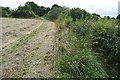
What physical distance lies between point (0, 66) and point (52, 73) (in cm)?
148

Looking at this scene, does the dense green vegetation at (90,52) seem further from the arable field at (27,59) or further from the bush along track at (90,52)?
the arable field at (27,59)

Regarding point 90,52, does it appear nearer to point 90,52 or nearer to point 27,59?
point 90,52

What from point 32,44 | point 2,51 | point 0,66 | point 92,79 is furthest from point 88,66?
point 32,44

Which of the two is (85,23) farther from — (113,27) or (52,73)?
(52,73)

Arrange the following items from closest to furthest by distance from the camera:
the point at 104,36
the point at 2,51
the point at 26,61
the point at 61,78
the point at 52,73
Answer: the point at 61,78, the point at 52,73, the point at 26,61, the point at 2,51, the point at 104,36

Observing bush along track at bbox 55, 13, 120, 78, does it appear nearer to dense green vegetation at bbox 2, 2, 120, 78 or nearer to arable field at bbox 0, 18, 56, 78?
dense green vegetation at bbox 2, 2, 120, 78

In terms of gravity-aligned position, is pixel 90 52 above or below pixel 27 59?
above

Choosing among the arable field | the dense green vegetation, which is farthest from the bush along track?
the arable field

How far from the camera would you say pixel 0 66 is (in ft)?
26.2

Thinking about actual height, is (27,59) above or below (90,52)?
below

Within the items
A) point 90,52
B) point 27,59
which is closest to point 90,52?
point 90,52

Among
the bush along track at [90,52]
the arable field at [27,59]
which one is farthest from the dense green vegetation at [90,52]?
the arable field at [27,59]

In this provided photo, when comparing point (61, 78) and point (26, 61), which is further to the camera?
point (26, 61)

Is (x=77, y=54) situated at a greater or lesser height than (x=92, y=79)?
greater
